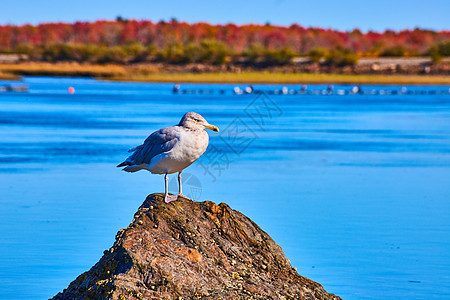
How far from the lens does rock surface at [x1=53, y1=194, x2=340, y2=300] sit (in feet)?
20.1

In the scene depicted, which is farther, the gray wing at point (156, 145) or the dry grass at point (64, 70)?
the dry grass at point (64, 70)

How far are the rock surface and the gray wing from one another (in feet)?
1.39

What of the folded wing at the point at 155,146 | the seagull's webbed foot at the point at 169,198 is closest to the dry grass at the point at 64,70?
the folded wing at the point at 155,146

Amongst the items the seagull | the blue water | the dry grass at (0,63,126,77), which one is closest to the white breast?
the seagull

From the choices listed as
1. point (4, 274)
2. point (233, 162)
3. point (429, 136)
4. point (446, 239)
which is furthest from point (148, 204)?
point (429, 136)

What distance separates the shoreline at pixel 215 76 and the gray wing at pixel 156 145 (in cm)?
7450

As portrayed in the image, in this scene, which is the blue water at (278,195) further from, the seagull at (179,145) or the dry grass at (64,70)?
the dry grass at (64,70)

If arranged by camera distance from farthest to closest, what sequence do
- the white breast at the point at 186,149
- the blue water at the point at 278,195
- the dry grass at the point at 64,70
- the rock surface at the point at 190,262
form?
the dry grass at the point at 64,70, the blue water at the point at 278,195, the white breast at the point at 186,149, the rock surface at the point at 190,262

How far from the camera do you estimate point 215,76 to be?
89188 millimetres

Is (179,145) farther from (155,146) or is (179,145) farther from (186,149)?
(155,146)

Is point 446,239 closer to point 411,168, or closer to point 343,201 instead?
point 343,201

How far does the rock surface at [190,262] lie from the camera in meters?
6.11

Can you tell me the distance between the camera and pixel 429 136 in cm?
2941

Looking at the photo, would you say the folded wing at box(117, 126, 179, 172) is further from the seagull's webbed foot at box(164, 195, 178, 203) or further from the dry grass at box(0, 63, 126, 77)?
the dry grass at box(0, 63, 126, 77)
